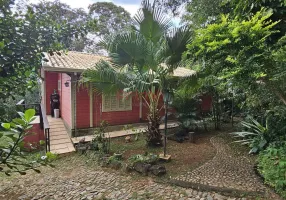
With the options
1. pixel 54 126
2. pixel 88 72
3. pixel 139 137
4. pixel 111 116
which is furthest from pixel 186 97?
pixel 54 126

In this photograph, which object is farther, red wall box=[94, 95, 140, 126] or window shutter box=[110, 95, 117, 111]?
window shutter box=[110, 95, 117, 111]

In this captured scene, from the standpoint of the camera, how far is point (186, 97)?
798cm

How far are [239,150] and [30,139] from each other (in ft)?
22.7

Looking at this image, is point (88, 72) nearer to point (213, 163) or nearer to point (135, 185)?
point (135, 185)

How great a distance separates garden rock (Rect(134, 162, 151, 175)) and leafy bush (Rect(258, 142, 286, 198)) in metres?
2.39

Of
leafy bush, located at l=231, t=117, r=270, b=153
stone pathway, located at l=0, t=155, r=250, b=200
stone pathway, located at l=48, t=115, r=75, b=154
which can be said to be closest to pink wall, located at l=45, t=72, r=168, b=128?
stone pathway, located at l=48, t=115, r=75, b=154

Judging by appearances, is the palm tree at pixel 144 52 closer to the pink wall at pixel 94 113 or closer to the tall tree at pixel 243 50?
the tall tree at pixel 243 50

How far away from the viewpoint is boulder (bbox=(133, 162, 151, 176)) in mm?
4562

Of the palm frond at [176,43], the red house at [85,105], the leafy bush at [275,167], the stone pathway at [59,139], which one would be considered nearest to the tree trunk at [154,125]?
the palm frond at [176,43]

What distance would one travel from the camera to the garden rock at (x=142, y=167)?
4.57 meters

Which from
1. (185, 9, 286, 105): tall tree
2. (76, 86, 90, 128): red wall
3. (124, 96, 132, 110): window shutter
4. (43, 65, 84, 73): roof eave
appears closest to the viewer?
(185, 9, 286, 105): tall tree

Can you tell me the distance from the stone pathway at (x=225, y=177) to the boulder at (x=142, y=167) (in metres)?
0.70

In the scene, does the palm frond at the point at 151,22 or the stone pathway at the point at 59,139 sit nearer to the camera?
the palm frond at the point at 151,22

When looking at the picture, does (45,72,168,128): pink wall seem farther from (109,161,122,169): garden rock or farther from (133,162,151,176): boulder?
(133,162,151,176): boulder
